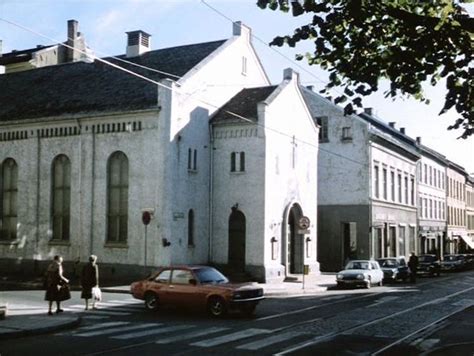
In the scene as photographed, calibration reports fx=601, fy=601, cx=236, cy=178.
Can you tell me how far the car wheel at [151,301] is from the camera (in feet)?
61.3

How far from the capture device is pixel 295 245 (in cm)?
3384

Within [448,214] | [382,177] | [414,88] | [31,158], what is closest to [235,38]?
[31,158]

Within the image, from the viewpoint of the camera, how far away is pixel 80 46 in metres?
43.8

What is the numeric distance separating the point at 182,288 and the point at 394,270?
1856 centimetres

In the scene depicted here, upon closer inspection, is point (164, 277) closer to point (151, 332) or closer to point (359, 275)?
point (151, 332)

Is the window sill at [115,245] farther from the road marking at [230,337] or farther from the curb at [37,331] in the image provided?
the road marking at [230,337]

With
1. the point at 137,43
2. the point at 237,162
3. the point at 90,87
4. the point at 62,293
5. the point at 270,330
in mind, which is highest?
the point at 137,43

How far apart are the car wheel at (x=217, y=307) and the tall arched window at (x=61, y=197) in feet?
52.0

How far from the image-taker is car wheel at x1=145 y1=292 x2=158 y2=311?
61.3ft

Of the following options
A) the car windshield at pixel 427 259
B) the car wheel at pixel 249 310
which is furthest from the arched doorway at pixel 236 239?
the car windshield at pixel 427 259

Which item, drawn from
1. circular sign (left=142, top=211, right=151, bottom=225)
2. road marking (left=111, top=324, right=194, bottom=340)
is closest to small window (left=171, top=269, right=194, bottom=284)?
road marking (left=111, top=324, right=194, bottom=340)

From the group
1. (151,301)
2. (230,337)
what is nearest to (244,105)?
(151,301)

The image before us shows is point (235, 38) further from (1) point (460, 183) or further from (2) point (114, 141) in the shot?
(1) point (460, 183)

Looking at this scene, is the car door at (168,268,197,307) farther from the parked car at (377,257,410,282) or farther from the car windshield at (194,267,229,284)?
the parked car at (377,257,410,282)
